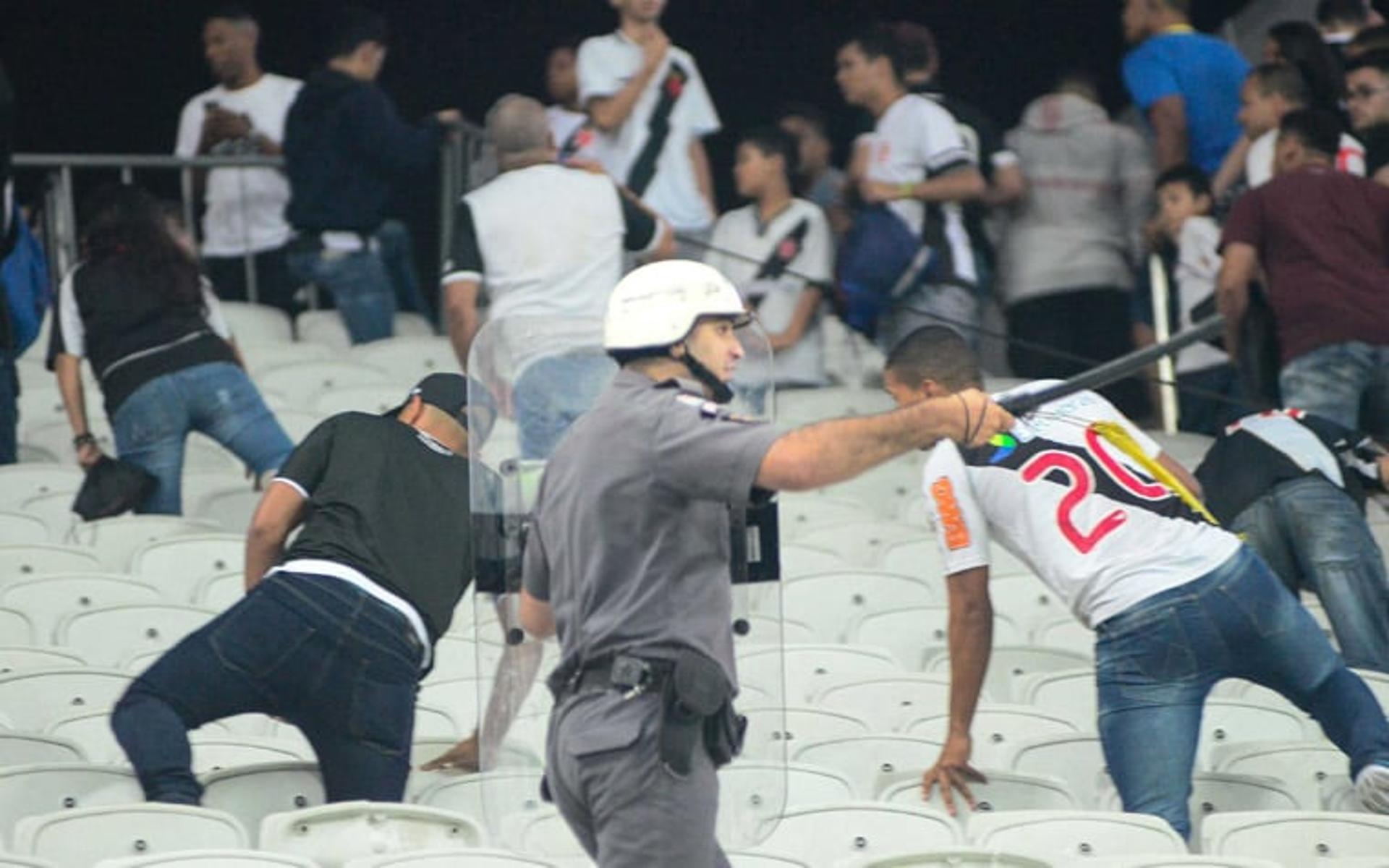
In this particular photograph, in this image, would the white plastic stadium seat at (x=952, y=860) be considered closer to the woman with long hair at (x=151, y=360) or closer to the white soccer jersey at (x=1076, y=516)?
the white soccer jersey at (x=1076, y=516)

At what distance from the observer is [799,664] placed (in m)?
6.79

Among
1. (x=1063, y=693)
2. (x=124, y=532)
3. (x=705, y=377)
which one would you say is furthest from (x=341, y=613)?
(x=124, y=532)

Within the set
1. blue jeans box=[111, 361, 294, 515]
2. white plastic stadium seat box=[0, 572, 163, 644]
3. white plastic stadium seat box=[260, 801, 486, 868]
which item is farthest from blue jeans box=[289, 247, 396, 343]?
white plastic stadium seat box=[260, 801, 486, 868]

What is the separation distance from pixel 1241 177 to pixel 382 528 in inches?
175

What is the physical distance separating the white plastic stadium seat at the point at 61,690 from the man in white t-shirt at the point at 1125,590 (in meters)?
1.84

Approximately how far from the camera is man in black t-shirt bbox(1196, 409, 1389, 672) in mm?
6691

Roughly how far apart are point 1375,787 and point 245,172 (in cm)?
603

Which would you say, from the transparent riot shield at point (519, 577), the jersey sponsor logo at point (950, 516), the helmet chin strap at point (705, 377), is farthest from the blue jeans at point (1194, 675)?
the helmet chin strap at point (705, 377)

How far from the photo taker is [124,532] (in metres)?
7.94

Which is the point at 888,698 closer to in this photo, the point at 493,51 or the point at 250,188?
the point at 250,188

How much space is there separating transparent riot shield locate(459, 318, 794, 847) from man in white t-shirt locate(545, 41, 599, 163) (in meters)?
4.02

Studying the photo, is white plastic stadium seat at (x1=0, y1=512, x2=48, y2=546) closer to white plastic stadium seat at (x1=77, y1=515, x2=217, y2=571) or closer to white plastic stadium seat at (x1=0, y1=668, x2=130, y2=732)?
white plastic stadium seat at (x1=77, y1=515, x2=217, y2=571)

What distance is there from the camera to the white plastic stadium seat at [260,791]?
5.63 m

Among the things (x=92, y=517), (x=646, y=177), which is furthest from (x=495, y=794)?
(x=646, y=177)
